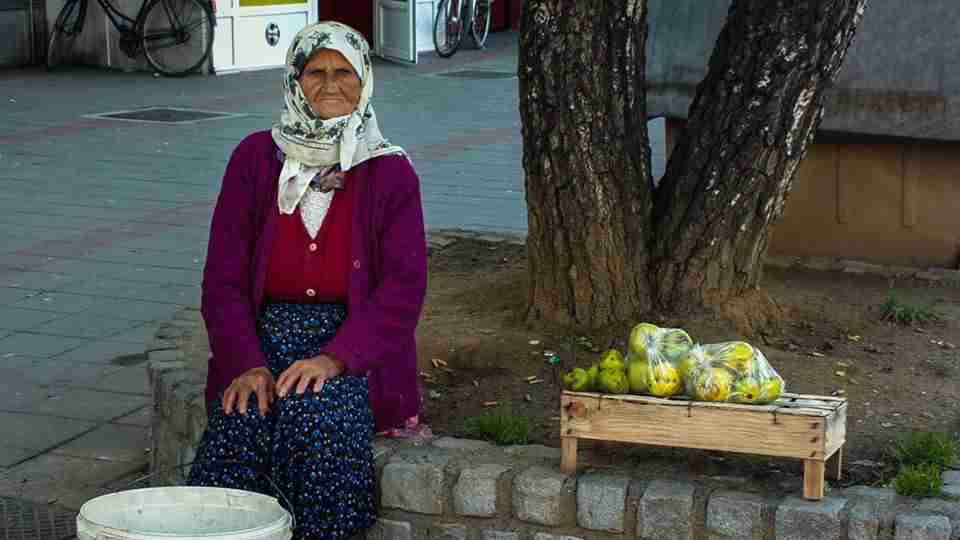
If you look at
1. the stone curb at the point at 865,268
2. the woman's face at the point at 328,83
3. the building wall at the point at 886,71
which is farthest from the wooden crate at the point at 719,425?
the building wall at the point at 886,71

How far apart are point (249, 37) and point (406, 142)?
4.56 metres

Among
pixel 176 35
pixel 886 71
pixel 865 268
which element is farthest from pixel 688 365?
pixel 176 35

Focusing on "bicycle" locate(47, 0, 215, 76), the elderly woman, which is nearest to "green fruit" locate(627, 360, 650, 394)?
the elderly woman

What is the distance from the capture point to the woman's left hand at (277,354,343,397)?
386 cm

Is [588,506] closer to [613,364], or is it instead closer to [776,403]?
[613,364]

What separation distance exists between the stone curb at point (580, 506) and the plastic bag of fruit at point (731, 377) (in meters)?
0.23

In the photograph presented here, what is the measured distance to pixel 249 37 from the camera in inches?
610

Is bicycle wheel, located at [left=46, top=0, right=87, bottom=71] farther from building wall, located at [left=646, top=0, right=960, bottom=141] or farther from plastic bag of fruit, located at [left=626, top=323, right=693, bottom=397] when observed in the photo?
plastic bag of fruit, located at [left=626, top=323, right=693, bottom=397]

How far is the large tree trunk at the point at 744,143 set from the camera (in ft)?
16.4

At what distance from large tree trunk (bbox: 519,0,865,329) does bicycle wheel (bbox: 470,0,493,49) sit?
1314cm

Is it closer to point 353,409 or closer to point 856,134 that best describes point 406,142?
point 856,134

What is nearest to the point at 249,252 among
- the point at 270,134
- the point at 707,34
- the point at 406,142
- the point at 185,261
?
the point at 270,134

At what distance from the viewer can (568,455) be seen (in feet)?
13.1

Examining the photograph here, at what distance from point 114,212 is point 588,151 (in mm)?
4527
